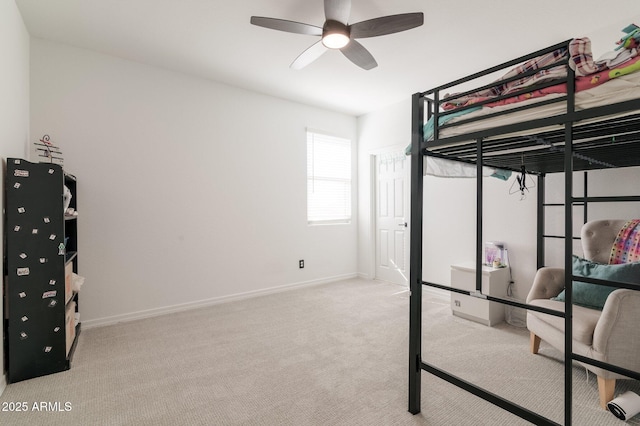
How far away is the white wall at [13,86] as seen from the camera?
6.71 feet

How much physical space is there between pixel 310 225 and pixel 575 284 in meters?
3.15

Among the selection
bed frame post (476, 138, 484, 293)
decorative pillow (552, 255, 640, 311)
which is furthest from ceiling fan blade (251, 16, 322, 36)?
decorative pillow (552, 255, 640, 311)

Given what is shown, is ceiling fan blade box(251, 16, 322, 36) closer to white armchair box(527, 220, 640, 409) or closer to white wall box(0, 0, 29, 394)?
white wall box(0, 0, 29, 394)

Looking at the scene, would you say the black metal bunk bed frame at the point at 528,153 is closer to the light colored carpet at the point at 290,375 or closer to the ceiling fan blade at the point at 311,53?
the light colored carpet at the point at 290,375

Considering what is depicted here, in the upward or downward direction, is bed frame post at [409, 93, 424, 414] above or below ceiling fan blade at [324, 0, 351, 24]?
below

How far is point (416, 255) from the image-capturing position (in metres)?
1.81

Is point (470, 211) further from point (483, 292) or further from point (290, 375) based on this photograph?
point (290, 375)

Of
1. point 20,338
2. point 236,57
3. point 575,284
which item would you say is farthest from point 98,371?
point 575,284

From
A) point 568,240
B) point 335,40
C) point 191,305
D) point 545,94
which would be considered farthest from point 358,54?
point 191,305

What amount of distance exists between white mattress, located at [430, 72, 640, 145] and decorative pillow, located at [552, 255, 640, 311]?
4.01 ft

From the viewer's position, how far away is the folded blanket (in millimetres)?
2236

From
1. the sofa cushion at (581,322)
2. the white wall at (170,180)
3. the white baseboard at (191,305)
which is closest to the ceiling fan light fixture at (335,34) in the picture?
the white wall at (170,180)

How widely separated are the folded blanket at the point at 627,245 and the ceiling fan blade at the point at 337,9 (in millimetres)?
2540

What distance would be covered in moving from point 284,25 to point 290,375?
2432 mm
